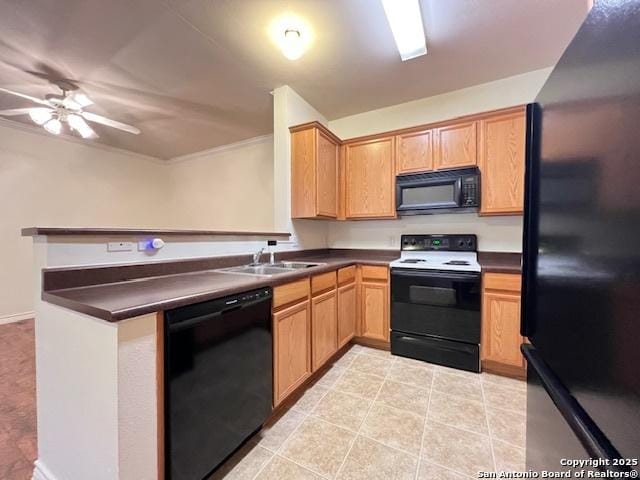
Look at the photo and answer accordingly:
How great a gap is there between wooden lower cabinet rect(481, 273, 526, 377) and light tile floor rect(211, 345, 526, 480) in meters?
0.13

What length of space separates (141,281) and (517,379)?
2.79 m

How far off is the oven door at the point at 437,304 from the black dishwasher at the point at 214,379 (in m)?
1.44

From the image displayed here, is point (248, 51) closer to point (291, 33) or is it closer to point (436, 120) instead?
point (291, 33)

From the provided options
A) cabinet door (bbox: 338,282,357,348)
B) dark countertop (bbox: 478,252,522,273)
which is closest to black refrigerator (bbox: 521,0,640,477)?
dark countertop (bbox: 478,252,522,273)

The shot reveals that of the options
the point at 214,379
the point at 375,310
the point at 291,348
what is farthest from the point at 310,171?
the point at 214,379

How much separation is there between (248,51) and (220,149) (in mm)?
2814

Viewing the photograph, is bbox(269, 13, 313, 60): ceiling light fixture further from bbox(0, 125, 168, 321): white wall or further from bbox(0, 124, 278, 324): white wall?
bbox(0, 125, 168, 321): white wall

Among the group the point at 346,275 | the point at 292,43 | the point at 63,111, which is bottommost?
the point at 346,275

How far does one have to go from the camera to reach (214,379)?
120cm

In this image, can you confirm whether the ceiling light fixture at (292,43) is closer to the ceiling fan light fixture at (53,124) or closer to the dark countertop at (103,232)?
the dark countertop at (103,232)

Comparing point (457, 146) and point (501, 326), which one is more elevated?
point (457, 146)

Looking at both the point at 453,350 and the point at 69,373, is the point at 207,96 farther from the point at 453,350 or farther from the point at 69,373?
the point at 453,350

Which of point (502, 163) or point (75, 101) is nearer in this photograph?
point (502, 163)

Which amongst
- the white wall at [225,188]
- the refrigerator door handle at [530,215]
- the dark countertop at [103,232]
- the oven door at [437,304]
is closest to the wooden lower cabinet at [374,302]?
the oven door at [437,304]
